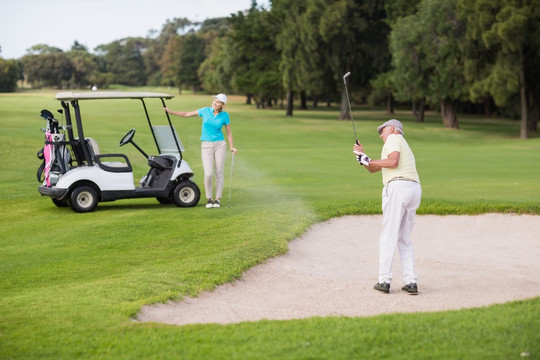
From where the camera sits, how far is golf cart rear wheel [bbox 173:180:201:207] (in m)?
14.0

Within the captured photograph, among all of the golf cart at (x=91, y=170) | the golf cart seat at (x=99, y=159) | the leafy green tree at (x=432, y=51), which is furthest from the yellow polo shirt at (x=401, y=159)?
the leafy green tree at (x=432, y=51)

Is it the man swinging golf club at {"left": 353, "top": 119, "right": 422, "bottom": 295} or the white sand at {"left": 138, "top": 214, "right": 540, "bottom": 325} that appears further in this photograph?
the man swinging golf club at {"left": 353, "top": 119, "right": 422, "bottom": 295}

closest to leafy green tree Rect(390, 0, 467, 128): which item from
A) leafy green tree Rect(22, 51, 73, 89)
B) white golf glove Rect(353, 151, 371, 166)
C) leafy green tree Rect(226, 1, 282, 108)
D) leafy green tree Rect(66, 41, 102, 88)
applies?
leafy green tree Rect(226, 1, 282, 108)

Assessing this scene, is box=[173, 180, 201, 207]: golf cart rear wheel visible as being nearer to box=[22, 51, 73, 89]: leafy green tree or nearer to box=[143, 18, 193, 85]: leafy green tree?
box=[22, 51, 73, 89]: leafy green tree

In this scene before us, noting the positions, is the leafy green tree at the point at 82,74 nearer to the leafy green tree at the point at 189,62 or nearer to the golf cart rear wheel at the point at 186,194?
the leafy green tree at the point at 189,62

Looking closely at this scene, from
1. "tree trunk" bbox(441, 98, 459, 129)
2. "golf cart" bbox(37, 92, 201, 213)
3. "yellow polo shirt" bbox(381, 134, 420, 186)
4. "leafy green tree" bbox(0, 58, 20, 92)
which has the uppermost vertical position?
"leafy green tree" bbox(0, 58, 20, 92)

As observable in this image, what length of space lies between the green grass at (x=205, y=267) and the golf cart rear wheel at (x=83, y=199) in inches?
8.4

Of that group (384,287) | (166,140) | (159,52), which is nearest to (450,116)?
(166,140)

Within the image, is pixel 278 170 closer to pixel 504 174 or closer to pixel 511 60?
pixel 504 174

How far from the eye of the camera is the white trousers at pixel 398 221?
8.06 m

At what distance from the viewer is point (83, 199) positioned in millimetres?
13492

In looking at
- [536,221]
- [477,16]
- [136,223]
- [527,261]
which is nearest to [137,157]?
[136,223]

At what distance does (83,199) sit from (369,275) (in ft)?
20.4

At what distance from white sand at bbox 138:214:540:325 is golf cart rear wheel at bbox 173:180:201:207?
276 cm
